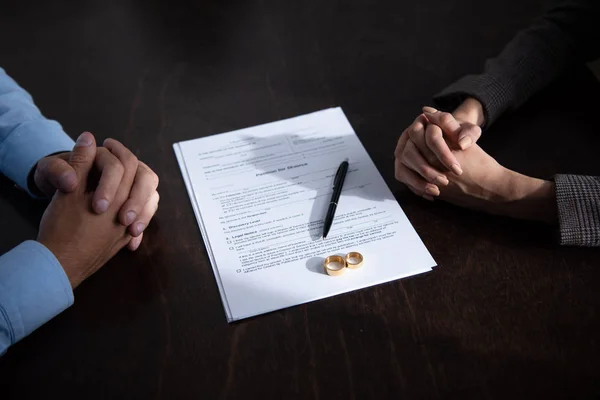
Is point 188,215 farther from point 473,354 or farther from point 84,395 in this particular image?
point 473,354

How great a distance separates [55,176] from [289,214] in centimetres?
37

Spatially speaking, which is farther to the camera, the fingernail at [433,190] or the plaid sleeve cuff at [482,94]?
the plaid sleeve cuff at [482,94]

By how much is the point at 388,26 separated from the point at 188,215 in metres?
0.75

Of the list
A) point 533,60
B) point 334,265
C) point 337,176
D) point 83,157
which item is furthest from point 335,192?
point 533,60

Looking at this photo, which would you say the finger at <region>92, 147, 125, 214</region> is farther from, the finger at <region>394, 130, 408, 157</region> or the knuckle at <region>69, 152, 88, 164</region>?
the finger at <region>394, 130, 408, 157</region>

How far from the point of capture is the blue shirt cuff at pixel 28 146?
1.06 m

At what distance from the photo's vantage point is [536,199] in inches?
37.2

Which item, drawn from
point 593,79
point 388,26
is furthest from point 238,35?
point 593,79

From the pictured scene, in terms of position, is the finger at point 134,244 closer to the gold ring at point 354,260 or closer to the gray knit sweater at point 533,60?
the gold ring at point 354,260

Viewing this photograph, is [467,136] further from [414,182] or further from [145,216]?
[145,216]

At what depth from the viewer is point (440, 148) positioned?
0.97m

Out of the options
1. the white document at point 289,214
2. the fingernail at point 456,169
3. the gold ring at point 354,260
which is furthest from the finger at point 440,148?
the gold ring at point 354,260

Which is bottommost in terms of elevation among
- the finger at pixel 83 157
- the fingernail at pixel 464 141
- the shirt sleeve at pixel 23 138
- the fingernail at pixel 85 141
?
the fingernail at pixel 464 141

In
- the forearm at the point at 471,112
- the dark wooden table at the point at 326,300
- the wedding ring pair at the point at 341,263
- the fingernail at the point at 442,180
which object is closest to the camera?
the dark wooden table at the point at 326,300
